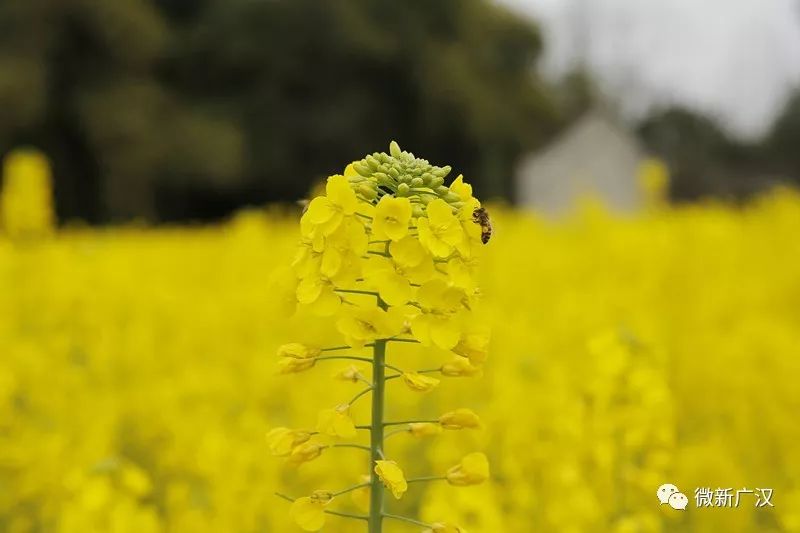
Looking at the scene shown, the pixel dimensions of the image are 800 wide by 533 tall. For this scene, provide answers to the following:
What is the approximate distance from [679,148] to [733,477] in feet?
132

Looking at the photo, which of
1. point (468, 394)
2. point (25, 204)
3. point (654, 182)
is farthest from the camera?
point (654, 182)

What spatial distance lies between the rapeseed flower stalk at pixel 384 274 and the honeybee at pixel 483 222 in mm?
19

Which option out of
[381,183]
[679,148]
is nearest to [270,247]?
[381,183]

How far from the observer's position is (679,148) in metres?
41.6

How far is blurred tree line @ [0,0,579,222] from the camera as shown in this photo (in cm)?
2245

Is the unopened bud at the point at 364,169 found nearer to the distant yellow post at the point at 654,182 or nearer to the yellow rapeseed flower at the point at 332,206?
the yellow rapeseed flower at the point at 332,206

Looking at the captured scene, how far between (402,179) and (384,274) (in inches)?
7.5

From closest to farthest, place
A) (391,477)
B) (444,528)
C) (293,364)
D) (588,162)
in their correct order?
(391,477), (444,528), (293,364), (588,162)

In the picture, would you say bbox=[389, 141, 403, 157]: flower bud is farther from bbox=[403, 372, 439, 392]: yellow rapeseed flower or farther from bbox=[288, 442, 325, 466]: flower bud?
bbox=[288, 442, 325, 466]: flower bud

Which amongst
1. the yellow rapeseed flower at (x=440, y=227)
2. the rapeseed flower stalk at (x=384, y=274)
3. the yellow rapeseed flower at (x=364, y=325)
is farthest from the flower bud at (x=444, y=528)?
the yellow rapeseed flower at (x=440, y=227)

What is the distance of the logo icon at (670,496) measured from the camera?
2459mm

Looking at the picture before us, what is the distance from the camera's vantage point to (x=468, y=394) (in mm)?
4629

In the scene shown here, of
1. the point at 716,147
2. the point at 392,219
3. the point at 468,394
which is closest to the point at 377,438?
the point at 392,219

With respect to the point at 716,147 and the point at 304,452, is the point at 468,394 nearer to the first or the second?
the point at 304,452
